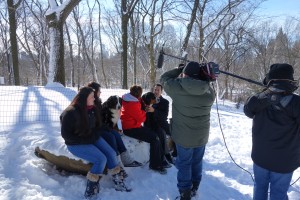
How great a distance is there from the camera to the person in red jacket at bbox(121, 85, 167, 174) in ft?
15.0

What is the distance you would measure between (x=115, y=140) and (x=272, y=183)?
2.26 meters

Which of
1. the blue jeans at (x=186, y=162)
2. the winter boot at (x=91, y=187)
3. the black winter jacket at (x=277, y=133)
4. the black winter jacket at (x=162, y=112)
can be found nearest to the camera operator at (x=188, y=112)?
the blue jeans at (x=186, y=162)

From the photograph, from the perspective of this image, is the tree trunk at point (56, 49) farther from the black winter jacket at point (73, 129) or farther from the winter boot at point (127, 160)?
the black winter jacket at point (73, 129)

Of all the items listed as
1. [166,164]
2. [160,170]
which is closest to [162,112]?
[166,164]

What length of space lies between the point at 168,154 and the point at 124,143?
0.91m

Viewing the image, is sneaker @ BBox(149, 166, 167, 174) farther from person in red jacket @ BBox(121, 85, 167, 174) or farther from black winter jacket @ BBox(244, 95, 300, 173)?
black winter jacket @ BBox(244, 95, 300, 173)

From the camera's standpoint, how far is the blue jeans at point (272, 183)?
Answer: 2831mm

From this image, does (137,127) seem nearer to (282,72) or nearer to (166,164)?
(166,164)

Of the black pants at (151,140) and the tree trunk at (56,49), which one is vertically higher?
the tree trunk at (56,49)

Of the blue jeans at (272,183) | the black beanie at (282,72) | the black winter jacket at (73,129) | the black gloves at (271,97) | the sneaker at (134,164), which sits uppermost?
the black beanie at (282,72)

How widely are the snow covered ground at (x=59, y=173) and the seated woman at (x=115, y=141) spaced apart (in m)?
0.11

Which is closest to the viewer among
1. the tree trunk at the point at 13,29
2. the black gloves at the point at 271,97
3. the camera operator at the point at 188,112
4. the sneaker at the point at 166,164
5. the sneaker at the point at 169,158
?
the black gloves at the point at 271,97

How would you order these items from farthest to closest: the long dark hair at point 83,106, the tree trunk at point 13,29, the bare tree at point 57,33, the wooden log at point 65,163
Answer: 1. the tree trunk at point 13,29
2. the bare tree at point 57,33
3. the wooden log at point 65,163
4. the long dark hair at point 83,106

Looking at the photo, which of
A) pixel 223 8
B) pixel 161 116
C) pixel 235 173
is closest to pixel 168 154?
pixel 161 116
